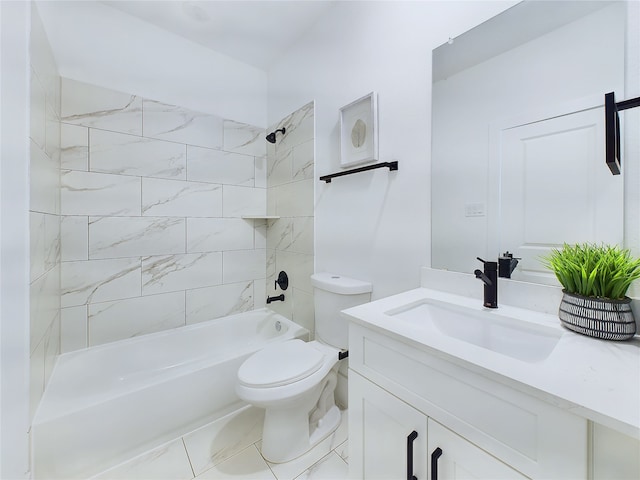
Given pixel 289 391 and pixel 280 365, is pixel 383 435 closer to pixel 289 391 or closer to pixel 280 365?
pixel 289 391

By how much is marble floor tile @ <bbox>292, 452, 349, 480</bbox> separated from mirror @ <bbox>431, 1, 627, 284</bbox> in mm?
1061

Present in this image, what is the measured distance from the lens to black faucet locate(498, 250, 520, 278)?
100cm

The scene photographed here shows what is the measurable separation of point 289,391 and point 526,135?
55.2 inches

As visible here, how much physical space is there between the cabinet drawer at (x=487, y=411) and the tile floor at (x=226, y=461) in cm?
80

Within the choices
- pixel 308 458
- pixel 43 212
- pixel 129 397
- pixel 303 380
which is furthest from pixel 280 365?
pixel 43 212

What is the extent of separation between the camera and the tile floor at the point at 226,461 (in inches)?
48.8

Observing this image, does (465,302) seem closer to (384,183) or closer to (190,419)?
(384,183)

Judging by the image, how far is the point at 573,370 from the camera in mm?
568

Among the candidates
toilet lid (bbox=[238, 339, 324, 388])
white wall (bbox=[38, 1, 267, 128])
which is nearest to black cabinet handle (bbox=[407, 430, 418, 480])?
toilet lid (bbox=[238, 339, 324, 388])

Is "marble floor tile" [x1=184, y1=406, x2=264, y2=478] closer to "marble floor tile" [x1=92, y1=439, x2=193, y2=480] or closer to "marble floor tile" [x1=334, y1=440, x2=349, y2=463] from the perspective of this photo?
"marble floor tile" [x1=92, y1=439, x2=193, y2=480]

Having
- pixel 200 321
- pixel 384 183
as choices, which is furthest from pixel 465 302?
pixel 200 321

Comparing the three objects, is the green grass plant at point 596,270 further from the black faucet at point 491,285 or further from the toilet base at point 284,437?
the toilet base at point 284,437

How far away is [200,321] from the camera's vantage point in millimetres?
2090

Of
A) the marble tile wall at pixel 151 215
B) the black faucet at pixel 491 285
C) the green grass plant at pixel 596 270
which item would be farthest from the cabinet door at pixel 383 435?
the marble tile wall at pixel 151 215
